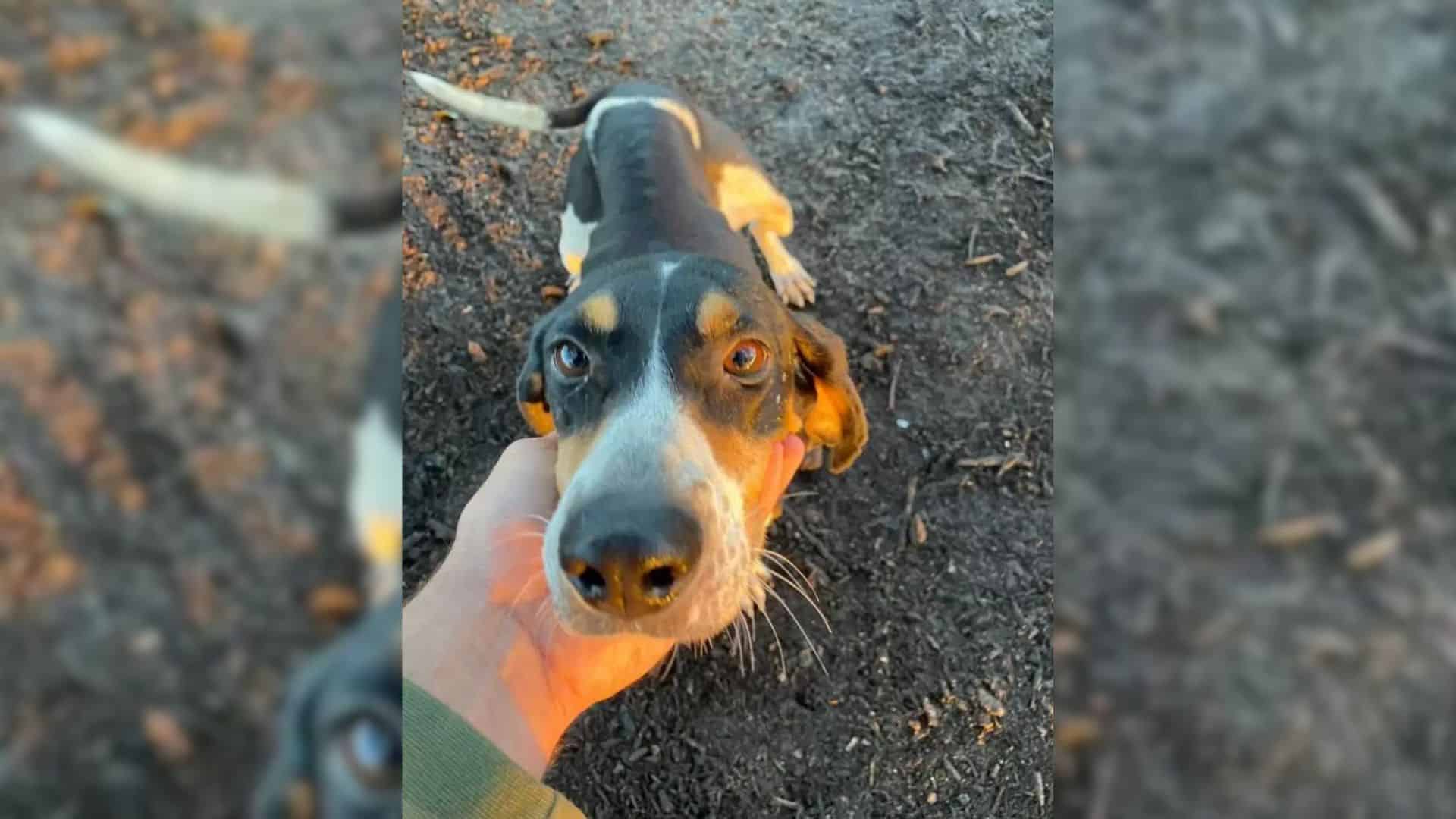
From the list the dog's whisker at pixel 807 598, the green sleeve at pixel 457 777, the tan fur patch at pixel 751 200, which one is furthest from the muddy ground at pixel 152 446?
the tan fur patch at pixel 751 200

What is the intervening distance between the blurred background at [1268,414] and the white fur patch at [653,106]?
2.09 metres

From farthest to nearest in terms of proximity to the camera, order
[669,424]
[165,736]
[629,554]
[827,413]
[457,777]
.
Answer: [827,413] < [669,424] < [629,554] < [457,777] < [165,736]

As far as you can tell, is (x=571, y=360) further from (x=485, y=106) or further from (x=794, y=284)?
(x=794, y=284)

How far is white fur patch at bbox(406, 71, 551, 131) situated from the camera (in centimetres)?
206

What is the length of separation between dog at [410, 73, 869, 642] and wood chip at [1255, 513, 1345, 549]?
0.98 meters

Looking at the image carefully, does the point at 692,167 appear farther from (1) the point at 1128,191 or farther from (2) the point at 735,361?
(1) the point at 1128,191

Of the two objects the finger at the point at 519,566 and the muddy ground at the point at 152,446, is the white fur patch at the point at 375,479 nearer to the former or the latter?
the muddy ground at the point at 152,446

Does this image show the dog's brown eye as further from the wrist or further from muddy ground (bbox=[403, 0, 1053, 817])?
the wrist

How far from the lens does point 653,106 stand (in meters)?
2.75

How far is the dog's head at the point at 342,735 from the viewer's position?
0.63 m

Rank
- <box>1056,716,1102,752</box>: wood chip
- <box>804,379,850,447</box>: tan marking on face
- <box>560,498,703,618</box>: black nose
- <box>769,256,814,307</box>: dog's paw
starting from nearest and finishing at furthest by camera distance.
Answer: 1. <box>1056,716,1102,752</box>: wood chip
2. <box>560,498,703,618</box>: black nose
3. <box>804,379,850,447</box>: tan marking on face
4. <box>769,256,814,307</box>: dog's paw

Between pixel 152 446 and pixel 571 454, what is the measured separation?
4.02ft

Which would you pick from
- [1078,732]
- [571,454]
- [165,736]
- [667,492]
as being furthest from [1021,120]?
[165,736]

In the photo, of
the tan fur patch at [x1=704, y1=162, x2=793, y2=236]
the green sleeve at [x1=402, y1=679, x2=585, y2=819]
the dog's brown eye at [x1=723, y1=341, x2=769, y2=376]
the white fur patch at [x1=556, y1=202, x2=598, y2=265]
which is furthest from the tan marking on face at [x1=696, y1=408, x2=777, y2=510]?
the tan fur patch at [x1=704, y1=162, x2=793, y2=236]
